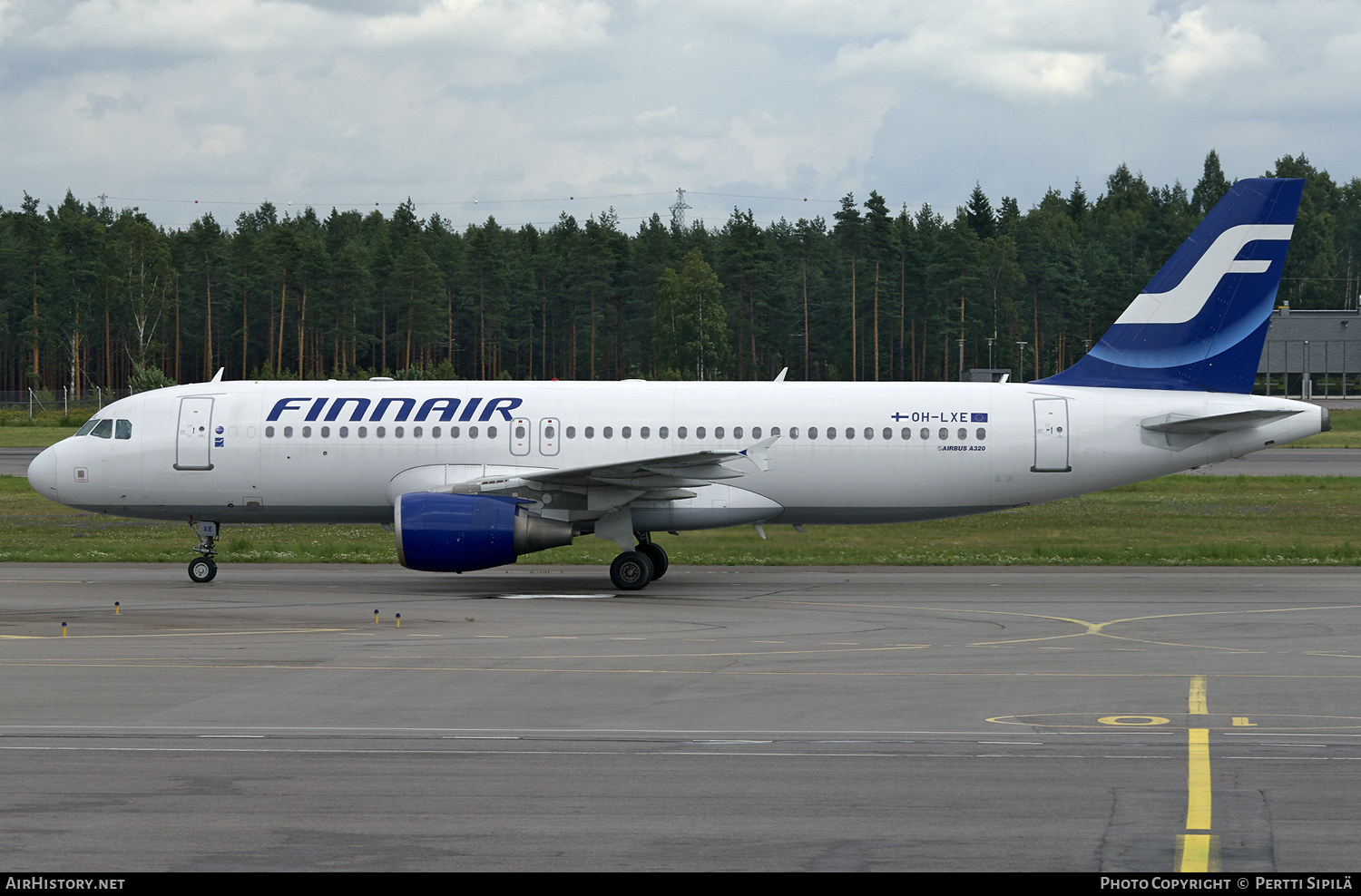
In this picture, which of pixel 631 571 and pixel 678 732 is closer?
pixel 678 732

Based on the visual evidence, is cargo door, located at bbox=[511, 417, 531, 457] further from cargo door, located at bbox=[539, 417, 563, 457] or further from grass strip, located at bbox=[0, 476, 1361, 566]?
grass strip, located at bbox=[0, 476, 1361, 566]

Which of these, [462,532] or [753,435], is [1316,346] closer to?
[753,435]

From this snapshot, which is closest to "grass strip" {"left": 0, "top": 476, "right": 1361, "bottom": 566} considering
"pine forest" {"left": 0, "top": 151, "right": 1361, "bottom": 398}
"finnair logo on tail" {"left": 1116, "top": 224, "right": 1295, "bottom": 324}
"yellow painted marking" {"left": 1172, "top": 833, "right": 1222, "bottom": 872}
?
"finnair logo on tail" {"left": 1116, "top": 224, "right": 1295, "bottom": 324}

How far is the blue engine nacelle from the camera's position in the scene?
1006 inches


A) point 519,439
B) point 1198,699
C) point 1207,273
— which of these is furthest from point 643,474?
point 1207,273

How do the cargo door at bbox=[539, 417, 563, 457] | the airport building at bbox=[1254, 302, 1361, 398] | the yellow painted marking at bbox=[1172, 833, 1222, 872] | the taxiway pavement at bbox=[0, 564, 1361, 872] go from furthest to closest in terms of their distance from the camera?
1. the airport building at bbox=[1254, 302, 1361, 398]
2. the cargo door at bbox=[539, 417, 563, 457]
3. the taxiway pavement at bbox=[0, 564, 1361, 872]
4. the yellow painted marking at bbox=[1172, 833, 1222, 872]

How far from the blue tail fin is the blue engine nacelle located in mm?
12336

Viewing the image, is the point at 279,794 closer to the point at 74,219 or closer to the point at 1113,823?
the point at 1113,823

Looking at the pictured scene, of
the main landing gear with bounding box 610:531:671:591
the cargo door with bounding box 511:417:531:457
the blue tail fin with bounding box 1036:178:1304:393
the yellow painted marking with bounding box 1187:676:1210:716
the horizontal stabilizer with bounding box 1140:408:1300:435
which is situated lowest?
the yellow painted marking with bounding box 1187:676:1210:716

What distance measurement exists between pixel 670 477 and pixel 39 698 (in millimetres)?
13101

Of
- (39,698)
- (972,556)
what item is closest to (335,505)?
(39,698)

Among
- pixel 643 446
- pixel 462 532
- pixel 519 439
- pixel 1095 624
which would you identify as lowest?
pixel 1095 624

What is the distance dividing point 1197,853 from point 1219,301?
20876mm

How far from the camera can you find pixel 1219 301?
28609 mm
